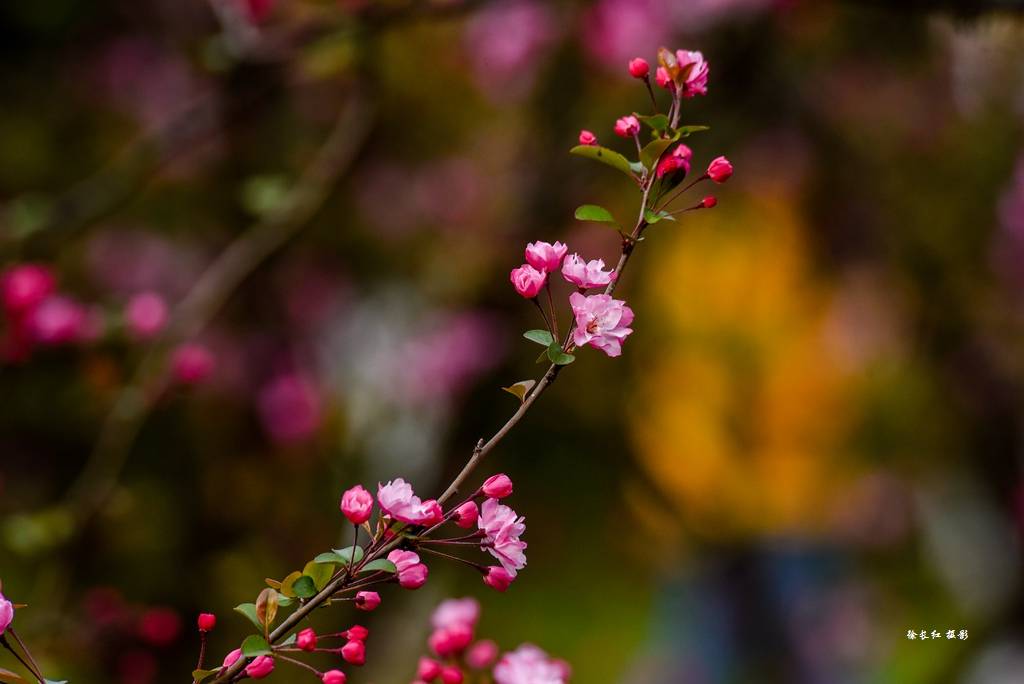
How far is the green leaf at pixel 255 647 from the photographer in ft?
1.63

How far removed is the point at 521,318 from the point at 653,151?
163 cm

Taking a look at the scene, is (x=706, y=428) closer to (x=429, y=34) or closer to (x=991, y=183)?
(x=991, y=183)

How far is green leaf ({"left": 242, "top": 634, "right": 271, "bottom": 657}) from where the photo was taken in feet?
1.63

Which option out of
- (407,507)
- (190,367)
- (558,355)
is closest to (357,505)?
(407,507)

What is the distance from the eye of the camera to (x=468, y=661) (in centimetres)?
79

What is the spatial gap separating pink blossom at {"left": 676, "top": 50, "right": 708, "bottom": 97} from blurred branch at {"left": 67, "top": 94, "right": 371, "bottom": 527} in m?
1.00

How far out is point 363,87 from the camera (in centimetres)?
172

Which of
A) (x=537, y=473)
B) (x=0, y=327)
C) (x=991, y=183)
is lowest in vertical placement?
(x=537, y=473)

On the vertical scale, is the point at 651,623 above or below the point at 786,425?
below

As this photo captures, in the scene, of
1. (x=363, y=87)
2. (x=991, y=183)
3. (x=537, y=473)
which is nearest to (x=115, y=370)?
(x=363, y=87)

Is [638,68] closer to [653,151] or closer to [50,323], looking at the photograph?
[653,151]

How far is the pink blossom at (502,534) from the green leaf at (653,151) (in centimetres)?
21

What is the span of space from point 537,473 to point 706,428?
2.27ft

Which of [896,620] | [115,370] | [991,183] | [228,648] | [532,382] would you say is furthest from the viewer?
[896,620]
